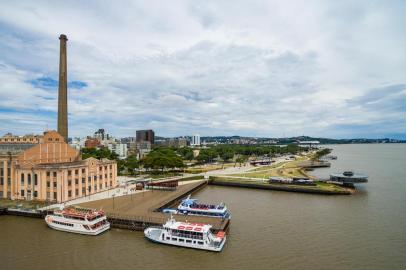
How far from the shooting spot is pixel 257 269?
30.4 m

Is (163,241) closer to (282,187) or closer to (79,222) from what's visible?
(79,222)

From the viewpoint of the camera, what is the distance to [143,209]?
49.6m

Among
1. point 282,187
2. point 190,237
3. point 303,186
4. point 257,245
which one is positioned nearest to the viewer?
point 257,245

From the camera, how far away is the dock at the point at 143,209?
42.7 metres

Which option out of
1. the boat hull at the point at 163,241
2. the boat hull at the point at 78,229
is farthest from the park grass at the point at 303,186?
the boat hull at the point at 78,229

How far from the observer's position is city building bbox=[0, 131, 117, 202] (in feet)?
179

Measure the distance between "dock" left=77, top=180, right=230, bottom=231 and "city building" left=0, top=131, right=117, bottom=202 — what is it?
242 inches

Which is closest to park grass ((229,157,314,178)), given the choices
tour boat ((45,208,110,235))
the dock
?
the dock

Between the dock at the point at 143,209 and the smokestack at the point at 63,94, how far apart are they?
39.1 metres

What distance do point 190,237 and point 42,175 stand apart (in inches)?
1337

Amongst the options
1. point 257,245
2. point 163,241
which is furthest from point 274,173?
→ point 163,241

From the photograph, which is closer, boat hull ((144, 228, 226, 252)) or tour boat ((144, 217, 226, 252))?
boat hull ((144, 228, 226, 252))

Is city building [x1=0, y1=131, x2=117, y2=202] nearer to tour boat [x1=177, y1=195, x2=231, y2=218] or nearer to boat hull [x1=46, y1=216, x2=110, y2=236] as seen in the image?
boat hull [x1=46, y1=216, x2=110, y2=236]

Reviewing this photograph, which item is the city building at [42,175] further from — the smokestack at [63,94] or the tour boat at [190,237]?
the tour boat at [190,237]
